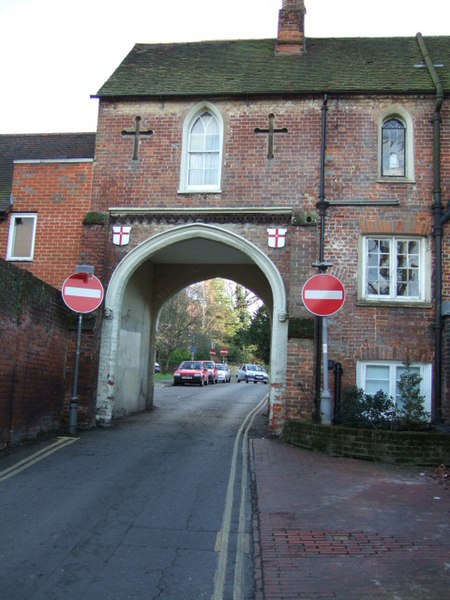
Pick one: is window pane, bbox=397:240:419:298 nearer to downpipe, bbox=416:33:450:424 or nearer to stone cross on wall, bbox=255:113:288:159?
downpipe, bbox=416:33:450:424

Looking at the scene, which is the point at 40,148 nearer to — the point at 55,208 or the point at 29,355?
the point at 55,208

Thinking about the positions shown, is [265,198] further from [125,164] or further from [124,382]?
[124,382]

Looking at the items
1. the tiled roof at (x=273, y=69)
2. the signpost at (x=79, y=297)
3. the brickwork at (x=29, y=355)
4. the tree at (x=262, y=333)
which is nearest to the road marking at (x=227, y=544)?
the brickwork at (x=29, y=355)

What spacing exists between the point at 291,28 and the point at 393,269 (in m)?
7.74

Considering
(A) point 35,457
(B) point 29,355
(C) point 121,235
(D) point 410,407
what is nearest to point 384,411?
(D) point 410,407

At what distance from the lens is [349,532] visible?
5727mm

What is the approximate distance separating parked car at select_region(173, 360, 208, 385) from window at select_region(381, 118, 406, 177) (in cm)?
2239

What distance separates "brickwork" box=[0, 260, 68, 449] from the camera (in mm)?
9172

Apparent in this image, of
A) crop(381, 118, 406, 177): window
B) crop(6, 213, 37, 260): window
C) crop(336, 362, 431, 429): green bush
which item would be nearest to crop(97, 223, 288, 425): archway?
crop(336, 362, 431, 429): green bush

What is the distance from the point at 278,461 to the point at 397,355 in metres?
4.19

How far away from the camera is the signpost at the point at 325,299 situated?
1038 cm

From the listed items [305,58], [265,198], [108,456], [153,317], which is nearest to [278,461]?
[108,456]

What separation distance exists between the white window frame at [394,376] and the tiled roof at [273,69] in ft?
20.2

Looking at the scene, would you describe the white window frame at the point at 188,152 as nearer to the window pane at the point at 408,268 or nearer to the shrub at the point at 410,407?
the window pane at the point at 408,268
